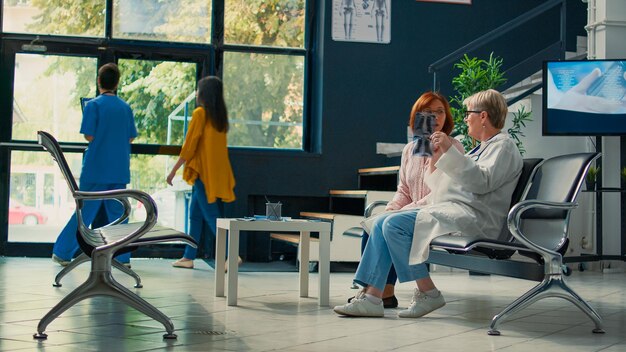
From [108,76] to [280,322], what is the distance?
3125mm

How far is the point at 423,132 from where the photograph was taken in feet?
13.5

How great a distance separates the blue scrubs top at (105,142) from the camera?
658 centimetres

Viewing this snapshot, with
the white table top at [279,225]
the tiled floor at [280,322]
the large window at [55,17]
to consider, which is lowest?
the tiled floor at [280,322]

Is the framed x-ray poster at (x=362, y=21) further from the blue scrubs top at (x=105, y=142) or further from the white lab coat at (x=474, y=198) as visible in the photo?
the white lab coat at (x=474, y=198)

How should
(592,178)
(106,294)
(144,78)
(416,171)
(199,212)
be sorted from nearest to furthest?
1. (106,294)
2. (416,171)
3. (199,212)
4. (592,178)
5. (144,78)

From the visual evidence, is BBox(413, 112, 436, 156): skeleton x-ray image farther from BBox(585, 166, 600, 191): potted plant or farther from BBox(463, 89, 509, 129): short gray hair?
BBox(585, 166, 600, 191): potted plant

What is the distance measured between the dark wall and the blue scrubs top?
1.64 m

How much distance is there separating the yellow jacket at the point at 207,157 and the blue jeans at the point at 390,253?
9.56 feet

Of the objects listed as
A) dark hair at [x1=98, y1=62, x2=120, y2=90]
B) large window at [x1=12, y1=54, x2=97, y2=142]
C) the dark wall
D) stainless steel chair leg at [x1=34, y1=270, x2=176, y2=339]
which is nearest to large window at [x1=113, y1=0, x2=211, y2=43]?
large window at [x1=12, y1=54, x2=97, y2=142]

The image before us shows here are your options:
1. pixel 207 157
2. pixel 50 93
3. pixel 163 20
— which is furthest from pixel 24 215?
pixel 163 20

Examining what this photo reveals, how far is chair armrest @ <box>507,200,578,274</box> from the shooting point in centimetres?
381

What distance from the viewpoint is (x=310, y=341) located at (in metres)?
3.47

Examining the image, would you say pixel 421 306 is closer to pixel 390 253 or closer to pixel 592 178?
pixel 390 253

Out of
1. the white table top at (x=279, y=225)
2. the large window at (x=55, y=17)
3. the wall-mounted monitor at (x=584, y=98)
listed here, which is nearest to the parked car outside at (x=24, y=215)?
the large window at (x=55, y=17)
